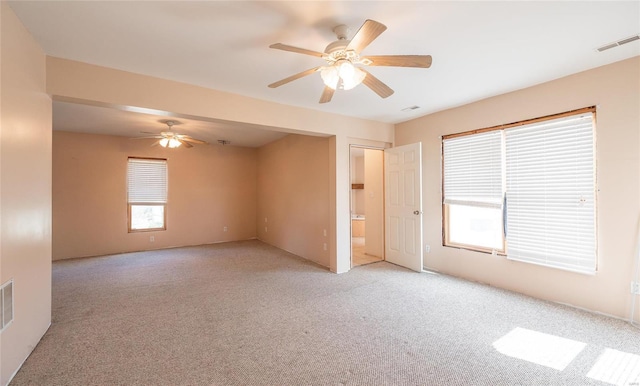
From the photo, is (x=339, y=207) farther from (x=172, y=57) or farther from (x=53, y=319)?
(x=53, y=319)

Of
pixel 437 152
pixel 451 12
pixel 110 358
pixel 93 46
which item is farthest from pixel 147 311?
pixel 437 152

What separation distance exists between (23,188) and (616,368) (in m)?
4.68

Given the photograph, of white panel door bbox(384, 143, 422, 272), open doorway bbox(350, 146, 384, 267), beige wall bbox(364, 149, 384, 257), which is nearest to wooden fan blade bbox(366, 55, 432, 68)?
white panel door bbox(384, 143, 422, 272)

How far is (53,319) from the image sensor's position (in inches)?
107

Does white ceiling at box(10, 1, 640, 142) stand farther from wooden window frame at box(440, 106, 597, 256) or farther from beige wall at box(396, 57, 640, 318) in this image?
wooden window frame at box(440, 106, 597, 256)

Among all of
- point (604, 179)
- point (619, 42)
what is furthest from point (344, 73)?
point (604, 179)

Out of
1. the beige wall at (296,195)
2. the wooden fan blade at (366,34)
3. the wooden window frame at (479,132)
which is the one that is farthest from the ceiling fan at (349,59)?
the beige wall at (296,195)

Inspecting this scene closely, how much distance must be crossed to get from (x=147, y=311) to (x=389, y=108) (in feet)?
13.6

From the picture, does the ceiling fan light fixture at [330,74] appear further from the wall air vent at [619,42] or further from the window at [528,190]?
the window at [528,190]

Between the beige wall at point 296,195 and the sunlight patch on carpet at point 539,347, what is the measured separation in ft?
9.27

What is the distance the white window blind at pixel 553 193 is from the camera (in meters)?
2.88

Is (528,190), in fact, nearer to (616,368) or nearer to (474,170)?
(474,170)

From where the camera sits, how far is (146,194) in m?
6.09

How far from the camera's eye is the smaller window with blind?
19.6 ft
